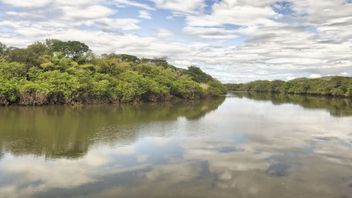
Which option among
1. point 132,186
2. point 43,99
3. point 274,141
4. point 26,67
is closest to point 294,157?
point 274,141

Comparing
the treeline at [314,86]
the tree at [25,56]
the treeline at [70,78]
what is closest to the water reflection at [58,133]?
the treeline at [70,78]

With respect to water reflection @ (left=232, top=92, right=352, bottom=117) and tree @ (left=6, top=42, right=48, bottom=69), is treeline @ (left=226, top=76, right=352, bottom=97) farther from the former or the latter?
tree @ (left=6, top=42, right=48, bottom=69)

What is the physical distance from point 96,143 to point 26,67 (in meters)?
31.8

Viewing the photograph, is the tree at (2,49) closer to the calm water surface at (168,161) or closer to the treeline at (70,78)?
the treeline at (70,78)

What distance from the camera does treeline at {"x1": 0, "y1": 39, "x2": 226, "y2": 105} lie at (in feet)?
146

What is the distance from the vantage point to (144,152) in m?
20.2

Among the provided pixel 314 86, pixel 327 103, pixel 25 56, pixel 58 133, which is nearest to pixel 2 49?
pixel 25 56

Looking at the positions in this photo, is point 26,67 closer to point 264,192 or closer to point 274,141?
point 274,141

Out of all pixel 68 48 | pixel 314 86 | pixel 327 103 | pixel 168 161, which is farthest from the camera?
pixel 314 86

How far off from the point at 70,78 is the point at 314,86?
322 ft

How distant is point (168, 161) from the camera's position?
18.3 metres

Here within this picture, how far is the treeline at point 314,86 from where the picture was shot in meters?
107

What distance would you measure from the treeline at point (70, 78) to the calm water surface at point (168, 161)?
1534 centimetres

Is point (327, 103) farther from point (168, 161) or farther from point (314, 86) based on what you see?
point (168, 161)
